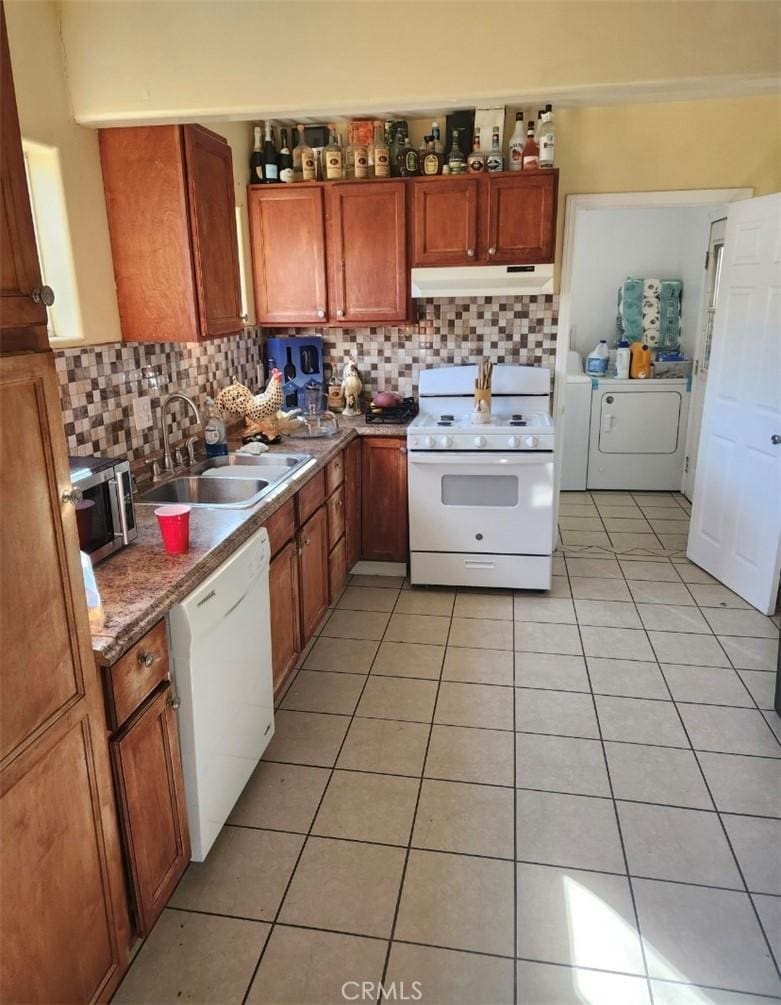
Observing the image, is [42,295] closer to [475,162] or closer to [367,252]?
[367,252]

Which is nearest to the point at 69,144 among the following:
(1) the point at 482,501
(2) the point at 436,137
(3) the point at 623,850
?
(2) the point at 436,137

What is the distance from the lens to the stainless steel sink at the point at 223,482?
2.61m

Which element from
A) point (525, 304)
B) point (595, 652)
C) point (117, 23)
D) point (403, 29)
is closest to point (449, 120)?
point (525, 304)

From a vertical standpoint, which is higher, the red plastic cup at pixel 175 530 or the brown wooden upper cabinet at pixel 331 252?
the brown wooden upper cabinet at pixel 331 252

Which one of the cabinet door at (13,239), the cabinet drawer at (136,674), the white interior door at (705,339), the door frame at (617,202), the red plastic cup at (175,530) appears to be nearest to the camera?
the cabinet door at (13,239)

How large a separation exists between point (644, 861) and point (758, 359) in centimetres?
247

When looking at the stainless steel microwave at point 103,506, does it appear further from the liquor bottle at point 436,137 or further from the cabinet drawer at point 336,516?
the liquor bottle at point 436,137

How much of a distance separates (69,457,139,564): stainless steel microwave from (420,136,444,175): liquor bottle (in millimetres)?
2441

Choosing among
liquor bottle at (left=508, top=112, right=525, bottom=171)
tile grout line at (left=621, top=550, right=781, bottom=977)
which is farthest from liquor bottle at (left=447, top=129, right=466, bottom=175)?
tile grout line at (left=621, top=550, right=781, bottom=977)

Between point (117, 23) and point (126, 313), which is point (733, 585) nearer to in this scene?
point (126, 313)

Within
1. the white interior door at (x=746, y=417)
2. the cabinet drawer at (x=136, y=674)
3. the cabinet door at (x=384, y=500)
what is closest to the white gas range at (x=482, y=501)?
the cabinet door at (x=384, y=500)

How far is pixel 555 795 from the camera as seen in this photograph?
222 centimetres

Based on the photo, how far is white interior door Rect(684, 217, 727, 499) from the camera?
186 inches

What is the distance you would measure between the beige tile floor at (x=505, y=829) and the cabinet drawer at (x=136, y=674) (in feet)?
2.20
